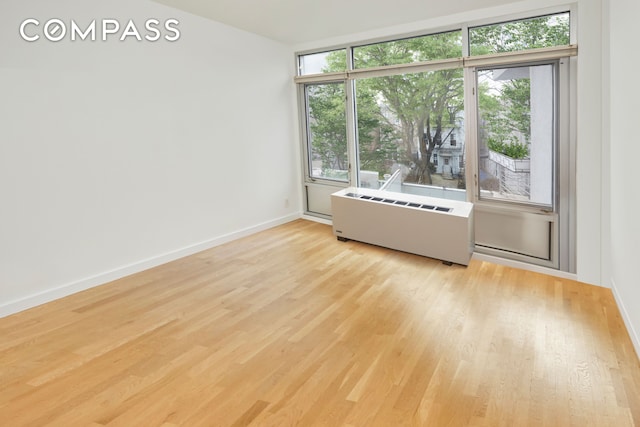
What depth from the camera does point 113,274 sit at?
424 centimetres

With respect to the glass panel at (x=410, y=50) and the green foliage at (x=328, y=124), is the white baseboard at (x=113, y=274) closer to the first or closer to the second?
the green foliage at (x=328, y=124)

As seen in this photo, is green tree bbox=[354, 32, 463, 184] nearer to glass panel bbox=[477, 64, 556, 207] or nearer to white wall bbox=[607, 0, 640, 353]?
glass panel bbox=[477, 64, 556, 207]

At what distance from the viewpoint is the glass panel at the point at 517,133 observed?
4004mm

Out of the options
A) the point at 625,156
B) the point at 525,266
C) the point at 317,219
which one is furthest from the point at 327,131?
the point at 625,156

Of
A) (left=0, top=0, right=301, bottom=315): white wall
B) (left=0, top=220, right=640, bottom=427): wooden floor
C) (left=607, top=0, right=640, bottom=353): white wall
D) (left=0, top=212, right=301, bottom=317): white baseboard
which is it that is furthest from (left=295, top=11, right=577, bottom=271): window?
(left=0, top=212, right=301, bottom=317): white baseboard

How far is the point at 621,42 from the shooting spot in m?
2.99

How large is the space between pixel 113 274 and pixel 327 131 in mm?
3346

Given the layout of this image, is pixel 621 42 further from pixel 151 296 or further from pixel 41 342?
pixel 41 342

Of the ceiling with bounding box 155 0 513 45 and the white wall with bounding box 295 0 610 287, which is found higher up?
the ceiling with bounding box 155 0 513 45

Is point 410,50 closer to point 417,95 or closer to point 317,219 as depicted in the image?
point 417,95

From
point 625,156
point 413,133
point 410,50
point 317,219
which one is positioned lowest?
point 317,219

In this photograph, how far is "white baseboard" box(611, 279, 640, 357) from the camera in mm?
2698

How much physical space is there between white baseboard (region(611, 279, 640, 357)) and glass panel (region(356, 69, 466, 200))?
5.69 feet

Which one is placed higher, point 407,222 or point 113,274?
point 407,222
